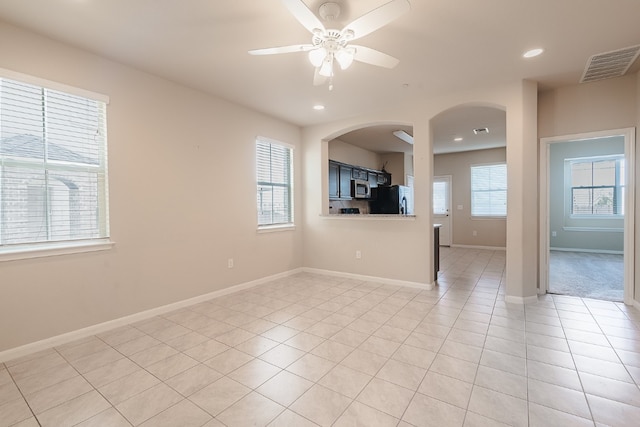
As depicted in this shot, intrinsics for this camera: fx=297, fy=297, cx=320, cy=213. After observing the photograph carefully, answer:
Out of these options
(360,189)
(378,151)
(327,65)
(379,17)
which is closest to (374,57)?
(327,65)

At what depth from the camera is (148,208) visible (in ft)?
10.6

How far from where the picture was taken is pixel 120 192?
9.87 ft

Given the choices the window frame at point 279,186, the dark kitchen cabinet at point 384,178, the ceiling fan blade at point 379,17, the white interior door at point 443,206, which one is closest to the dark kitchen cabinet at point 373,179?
the dark kitchen cabinet at point 384,178

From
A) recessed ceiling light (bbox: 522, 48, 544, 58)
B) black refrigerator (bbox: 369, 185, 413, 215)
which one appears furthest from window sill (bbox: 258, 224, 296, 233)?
recessed ceiling light (bbox: 522, 48, 544, 58)

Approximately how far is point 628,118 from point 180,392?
5.23m

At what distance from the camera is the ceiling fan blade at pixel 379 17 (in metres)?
1.67

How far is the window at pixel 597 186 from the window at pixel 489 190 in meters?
1.46

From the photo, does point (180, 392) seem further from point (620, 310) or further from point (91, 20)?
point (620, 310)

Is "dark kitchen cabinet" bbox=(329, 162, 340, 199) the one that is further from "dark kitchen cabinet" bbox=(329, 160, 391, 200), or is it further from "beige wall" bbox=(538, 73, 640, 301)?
"beige wall" bbox=(538, 73, 640, 301)

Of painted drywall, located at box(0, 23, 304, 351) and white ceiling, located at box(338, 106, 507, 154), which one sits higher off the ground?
white ceiling, located at box(338, 106, 507, 154)

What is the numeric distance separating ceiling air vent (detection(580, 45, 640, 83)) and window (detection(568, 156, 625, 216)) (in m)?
4.65

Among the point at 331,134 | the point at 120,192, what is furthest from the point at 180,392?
the point at 331,134

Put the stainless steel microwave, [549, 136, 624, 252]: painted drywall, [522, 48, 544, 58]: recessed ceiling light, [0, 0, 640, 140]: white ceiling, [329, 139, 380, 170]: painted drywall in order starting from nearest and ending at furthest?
[0, 0, 640, 140]: white ceiling
[522, 48, 544, 58]: recessed ceiling light
[329, 139, 380, 170]: painted drywall
the stainless steel microwave
[549, 136, 624, 252]: painted drywall

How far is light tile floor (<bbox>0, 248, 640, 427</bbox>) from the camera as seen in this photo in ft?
5.63
